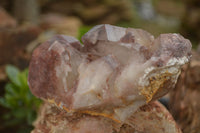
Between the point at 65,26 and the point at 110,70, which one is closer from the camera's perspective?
the point at 110,70

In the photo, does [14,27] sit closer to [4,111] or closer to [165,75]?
[4,111]

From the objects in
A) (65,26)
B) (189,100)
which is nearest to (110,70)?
(189,100)

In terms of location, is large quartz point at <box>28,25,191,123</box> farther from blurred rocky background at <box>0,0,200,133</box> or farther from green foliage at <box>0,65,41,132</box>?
green foliage at <box>0,65,41,132</box>

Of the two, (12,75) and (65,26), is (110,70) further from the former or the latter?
(65,26)

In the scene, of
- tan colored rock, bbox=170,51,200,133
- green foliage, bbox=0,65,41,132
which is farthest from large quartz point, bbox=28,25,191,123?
green foliage, bbox=0,65,41,132

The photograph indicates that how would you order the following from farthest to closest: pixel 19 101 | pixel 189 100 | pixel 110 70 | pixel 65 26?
pixel 65 26 < pixel 19 101 < pixel 189 100 < pixel 110 70

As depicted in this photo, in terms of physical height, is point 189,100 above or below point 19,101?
above

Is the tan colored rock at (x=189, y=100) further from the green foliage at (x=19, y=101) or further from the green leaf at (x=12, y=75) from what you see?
the green leaf at (x=12, y=75)

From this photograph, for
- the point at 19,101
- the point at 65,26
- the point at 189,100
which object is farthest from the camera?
the point at 65,26
